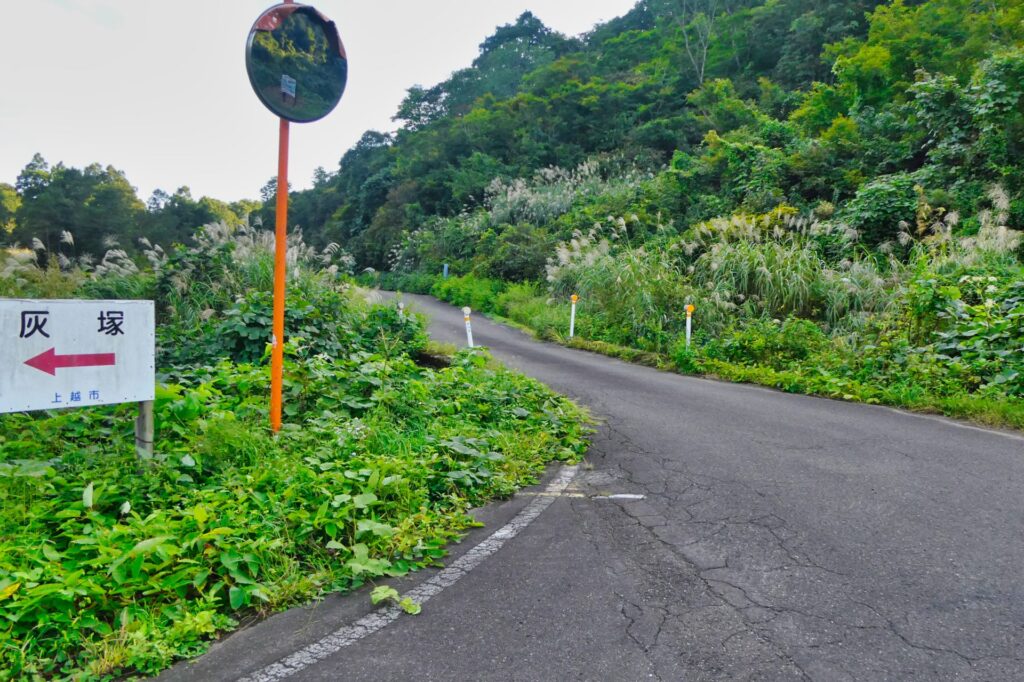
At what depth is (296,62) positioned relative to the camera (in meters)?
4.57

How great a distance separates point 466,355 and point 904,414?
501 cm

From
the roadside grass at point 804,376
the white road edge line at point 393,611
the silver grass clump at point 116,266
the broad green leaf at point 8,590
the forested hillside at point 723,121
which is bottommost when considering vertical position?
the white road edge line at point 393,611

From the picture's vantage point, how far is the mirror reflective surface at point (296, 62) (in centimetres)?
433

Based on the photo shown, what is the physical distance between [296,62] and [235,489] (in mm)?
2971

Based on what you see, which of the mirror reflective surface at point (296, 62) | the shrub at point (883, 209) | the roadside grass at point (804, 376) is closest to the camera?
the mirror reflective surface at point (296, 62)

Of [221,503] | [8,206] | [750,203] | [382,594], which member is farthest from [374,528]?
[8,206]

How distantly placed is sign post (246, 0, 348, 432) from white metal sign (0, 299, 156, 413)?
0.89 m

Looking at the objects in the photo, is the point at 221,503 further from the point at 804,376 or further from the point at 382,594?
the point at 804,376

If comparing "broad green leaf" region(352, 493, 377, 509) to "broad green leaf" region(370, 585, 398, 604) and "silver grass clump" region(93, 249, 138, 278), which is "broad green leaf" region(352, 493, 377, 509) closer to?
"broad green leaf" region(370, 585, 398, 604)

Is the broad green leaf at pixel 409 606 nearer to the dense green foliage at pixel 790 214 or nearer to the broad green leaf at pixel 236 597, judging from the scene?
Answer: the broad green leaf at pixel 236 597

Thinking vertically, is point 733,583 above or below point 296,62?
below

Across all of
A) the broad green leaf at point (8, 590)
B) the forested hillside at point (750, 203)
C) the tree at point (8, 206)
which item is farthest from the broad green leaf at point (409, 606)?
the tree at point (8, 206)

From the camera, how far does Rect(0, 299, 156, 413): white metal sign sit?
11.8ft

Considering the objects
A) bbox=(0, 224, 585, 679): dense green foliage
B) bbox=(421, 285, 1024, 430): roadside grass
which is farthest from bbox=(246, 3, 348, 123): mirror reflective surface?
bbox=(421, 285, 1024, 430): roadside grass
